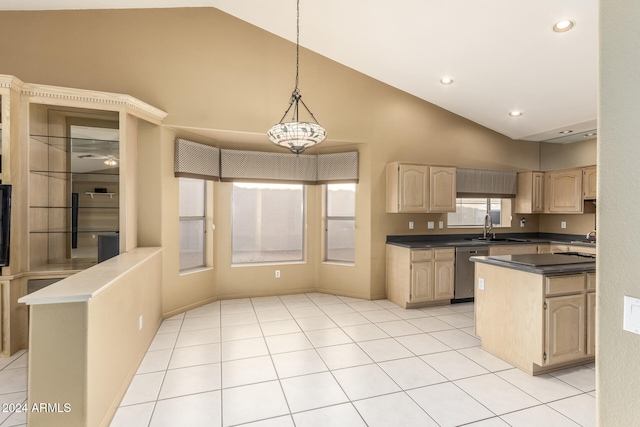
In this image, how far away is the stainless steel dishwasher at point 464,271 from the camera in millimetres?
4676

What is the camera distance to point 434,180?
4.80m

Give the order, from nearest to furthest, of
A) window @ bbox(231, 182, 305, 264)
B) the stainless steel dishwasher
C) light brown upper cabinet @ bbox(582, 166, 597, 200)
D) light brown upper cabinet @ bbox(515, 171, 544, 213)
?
the stainless steel dishwasher, light brown upper cabinet @ bbox(582, 166, 597, 200), window @ bbox(231, 182, 305, 264), light brown upper cabinet @ bbox(515, 171, 544, 213)

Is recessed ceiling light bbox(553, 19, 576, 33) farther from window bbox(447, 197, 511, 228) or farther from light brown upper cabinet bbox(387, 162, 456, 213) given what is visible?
window bbox(447, 197, 511, 228)

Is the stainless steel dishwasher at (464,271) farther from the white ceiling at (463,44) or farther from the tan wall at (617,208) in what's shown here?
the tan wall at (617,208)

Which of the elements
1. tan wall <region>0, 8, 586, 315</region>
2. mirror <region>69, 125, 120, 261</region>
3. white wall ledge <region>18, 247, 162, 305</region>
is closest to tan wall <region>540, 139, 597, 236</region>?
tan wall <region>0, 8, 586, 315</region>

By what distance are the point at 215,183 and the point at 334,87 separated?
7.56 feet

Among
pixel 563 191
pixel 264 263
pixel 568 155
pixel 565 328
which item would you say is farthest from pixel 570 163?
pixel 264 263

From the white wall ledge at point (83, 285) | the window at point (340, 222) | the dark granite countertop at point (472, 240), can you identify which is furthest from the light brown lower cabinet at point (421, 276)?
the white wall ledge at point (83, 285)

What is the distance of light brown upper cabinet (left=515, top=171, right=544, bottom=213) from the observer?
215 inches

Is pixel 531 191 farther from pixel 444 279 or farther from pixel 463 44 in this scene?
pixel 463 44

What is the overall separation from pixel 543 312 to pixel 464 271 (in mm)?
2121

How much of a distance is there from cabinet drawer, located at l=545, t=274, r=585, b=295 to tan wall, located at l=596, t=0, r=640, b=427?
6.04 ft

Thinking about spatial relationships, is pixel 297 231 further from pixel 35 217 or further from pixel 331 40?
pixel 35 217

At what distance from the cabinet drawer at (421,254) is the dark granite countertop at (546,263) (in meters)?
1.31
